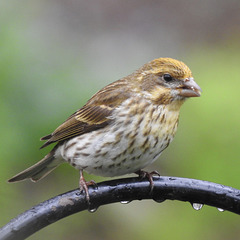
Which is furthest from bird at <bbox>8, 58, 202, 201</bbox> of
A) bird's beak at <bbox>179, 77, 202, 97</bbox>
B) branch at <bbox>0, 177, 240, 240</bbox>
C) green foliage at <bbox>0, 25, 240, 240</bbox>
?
branch at <bbox>0, 177, 240, 240</bbox>

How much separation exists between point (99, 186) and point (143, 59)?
2933 mm

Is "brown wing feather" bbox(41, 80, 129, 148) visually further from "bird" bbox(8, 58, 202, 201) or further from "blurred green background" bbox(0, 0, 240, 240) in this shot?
"blurred green background" bbox(0, 0, 240, 240)

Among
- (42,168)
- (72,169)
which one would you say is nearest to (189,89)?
(42,168)

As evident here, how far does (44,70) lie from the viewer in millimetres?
4340

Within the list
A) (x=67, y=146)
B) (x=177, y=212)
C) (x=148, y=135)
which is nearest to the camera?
(x=148, y=135)

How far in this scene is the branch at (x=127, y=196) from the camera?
2.56 meters

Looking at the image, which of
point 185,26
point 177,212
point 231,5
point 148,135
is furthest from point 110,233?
point 231,5

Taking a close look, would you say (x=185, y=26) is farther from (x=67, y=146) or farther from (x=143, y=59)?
(x=67, y=146)

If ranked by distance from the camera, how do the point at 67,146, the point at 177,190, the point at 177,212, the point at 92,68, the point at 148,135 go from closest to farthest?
the point at 177,190 → the point at 148,135 → the point at 67,146 → the point at 177,212 → the point at 92,68

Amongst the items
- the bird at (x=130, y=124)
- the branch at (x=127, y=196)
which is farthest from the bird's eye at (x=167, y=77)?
the branch at (x=127, y=196)

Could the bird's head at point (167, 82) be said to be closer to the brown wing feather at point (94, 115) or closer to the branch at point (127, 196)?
the brown wing feather at point (94, 115)

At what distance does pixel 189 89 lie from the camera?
11.2 ft

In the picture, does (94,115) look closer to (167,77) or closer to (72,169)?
(167,77)

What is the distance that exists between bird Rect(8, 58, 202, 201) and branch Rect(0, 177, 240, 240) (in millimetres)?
445
